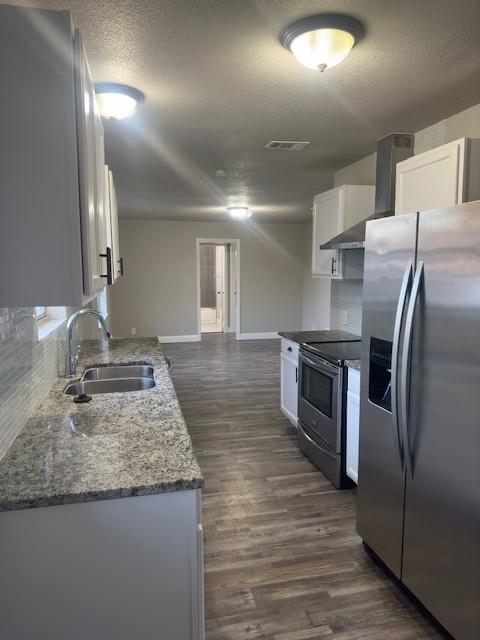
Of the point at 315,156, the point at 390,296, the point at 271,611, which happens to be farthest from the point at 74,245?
the point at 315,156

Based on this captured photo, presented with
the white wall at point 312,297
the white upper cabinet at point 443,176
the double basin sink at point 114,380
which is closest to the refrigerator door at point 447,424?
the white upper cabinet at point 443,176

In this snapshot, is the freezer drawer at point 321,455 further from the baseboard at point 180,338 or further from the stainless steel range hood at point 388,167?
the baseboard at point 180,338

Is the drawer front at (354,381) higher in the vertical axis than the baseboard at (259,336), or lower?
higher

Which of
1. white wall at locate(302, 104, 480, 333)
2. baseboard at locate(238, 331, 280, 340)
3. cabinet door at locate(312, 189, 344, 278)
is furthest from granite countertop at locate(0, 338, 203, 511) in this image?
baseboard at locate(238, 331, 280, 340)

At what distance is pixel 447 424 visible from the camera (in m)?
1.66

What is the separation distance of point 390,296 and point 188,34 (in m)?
1.39

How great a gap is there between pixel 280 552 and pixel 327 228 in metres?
2.52

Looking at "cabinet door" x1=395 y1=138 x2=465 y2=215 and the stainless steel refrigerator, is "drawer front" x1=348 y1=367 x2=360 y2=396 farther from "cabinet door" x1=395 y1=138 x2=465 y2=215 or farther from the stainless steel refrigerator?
"cabinet door" x1=395 y1=138 x2=465 y2=215

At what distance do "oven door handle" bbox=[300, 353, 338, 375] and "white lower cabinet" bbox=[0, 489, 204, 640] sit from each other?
1.80m

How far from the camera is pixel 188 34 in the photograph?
169 cm

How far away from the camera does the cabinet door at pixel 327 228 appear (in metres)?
3.49

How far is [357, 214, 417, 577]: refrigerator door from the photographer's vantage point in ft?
6.22

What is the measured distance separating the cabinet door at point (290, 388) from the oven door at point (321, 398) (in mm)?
194

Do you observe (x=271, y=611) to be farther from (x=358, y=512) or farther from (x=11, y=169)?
(x=11, y=169)
